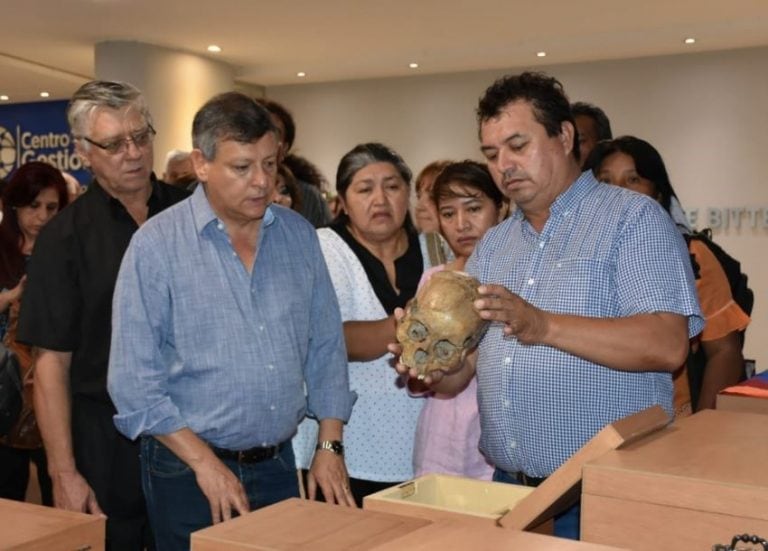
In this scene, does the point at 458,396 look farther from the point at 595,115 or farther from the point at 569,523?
the point at 595,115

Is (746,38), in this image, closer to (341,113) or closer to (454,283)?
(341,113)

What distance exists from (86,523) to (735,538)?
1033mm

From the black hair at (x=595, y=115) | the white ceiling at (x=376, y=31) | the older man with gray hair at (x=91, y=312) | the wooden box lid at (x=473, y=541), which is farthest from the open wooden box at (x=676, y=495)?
the white ceiling at (x=376, y=31)

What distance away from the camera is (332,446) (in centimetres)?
266

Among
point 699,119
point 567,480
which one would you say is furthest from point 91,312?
point 699,119

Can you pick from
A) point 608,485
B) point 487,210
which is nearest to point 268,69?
point 487,210

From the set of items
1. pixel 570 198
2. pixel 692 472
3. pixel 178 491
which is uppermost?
pixel 570 198

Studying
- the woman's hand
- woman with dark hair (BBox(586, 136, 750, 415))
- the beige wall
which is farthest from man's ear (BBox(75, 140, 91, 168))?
the beige wall

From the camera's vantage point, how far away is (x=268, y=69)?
1198 centimetres

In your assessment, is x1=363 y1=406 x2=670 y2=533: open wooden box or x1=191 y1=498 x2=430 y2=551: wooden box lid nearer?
x1=191 y1=498 x2=430 y2=551: wooden box lid

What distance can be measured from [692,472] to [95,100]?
1994mm

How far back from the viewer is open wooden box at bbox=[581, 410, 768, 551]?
1475mm

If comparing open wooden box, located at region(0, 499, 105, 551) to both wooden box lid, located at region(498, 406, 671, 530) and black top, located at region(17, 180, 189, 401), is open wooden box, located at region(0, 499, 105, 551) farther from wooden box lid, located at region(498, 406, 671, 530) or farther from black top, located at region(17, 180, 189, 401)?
black top, located at region(17, 180, 189, 401)

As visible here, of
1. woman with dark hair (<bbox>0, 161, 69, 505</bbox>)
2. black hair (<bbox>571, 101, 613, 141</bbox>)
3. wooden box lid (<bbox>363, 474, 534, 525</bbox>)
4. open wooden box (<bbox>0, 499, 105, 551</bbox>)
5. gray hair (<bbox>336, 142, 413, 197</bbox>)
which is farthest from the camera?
black hair (<bbox>571, 101, 613, 141</bbox>)
